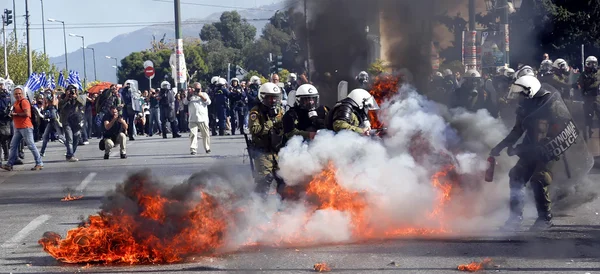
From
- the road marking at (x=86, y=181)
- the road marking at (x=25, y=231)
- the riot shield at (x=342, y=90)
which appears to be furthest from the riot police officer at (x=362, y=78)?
the road marking at (x=25, y=231)

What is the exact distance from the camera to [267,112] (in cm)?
1053

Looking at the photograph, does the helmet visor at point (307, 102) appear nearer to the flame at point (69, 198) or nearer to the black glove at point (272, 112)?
the black glove at point (272, 112)

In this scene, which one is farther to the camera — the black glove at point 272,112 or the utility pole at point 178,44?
the utility pole at point 178,44

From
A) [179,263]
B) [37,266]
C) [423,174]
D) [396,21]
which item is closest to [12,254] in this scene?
[37,266]

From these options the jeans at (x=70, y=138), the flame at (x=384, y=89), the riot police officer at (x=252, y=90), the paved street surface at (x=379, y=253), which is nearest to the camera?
the paved street surface at (x=379, y=253)

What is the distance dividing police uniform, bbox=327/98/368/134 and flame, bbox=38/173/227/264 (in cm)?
213

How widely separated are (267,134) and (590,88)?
1099 centimetres

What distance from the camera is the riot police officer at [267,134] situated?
1023cm

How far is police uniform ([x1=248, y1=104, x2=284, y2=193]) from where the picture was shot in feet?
33.7

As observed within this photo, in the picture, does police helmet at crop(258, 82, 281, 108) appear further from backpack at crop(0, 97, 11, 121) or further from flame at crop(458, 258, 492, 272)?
backpack at crop(0, 97, 11, 121)

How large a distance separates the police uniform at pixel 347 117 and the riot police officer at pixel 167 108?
62.8 feet

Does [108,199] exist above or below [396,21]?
below

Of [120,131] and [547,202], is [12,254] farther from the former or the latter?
[120,131]

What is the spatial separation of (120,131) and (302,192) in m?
12.8
